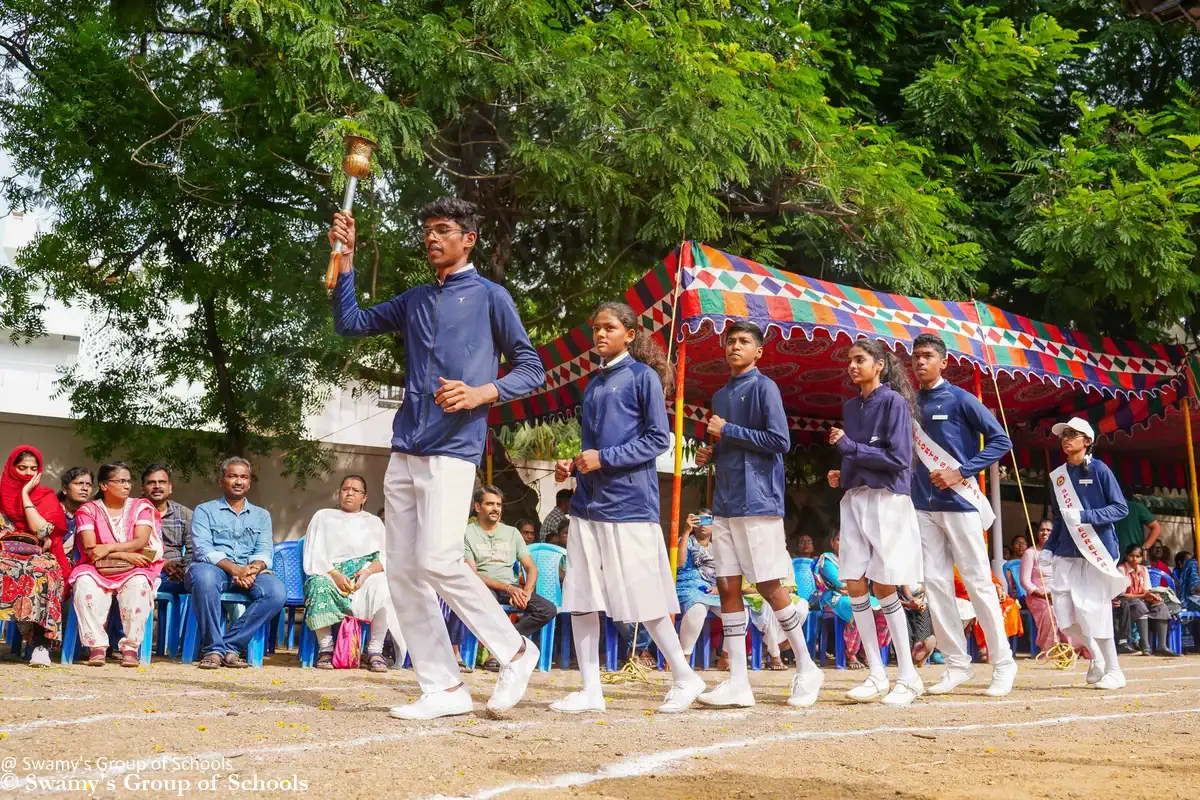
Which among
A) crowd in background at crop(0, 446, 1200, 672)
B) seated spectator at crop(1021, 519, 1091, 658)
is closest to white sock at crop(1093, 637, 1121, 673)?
crowd in background at crop(0, 446, 1200, 672)

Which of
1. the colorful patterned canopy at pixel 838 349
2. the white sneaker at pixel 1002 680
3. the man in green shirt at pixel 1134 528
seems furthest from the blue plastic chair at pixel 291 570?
the man in green shirt at pixel 1134 528

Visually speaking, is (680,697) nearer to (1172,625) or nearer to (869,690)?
(869,690)

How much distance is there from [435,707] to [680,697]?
1.31m

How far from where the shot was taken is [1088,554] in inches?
308

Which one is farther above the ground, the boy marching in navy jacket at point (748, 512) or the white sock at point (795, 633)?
the boy marching in navy jacket at point (748, 512)

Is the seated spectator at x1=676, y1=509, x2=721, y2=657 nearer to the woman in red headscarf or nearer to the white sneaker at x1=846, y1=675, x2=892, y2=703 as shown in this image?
the white sneaker at x1=846, y1=675, x2=892, y2=703

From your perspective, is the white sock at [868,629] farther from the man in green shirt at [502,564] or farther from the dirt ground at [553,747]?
the man in green shirt at [502,564]

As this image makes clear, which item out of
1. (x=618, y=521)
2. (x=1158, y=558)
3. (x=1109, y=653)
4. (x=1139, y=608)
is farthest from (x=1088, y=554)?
(x=1158, y=558)

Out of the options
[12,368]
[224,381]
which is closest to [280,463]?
[224,381]

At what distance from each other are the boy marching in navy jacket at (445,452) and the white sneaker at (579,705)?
44 centimetres

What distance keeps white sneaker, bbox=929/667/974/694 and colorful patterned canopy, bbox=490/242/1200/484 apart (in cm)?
319

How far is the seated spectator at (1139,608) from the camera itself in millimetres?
12688

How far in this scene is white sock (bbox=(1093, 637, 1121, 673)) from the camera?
7816 millimetres

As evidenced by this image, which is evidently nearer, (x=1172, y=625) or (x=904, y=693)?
(x=904, y=693)
